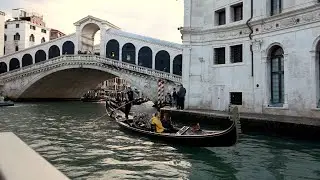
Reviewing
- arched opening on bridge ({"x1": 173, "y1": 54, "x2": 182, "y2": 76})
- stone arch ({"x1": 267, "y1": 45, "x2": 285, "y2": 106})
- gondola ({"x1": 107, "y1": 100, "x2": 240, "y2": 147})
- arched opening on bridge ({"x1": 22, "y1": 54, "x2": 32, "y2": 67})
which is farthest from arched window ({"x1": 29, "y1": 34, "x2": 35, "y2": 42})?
gondola ({"x1": 107, "y1": 100, "x2": 240, "y2": 147})

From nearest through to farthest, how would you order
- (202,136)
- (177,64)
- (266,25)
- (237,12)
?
1. (202,136)
2. (266,25)
3. (237,12)
4. (177,64)

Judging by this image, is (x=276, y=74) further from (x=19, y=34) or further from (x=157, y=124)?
(x=19, y=34)

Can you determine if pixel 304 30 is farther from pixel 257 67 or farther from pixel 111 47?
pixel 111 47

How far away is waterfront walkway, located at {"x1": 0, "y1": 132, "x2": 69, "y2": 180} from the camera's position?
4.20 ft

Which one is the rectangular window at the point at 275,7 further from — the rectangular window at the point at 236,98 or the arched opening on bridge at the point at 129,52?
the arched opening on bridge at the point at 129,52

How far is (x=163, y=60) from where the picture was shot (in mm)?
27641

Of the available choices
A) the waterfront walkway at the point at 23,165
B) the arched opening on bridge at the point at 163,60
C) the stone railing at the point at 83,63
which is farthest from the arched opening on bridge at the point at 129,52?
the waterfront walkway at the point at 23,165

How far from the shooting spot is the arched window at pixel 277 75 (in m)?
12.5

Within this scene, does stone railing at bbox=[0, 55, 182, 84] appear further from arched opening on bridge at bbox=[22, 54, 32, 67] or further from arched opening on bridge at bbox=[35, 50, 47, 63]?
arched opening on bridge at bbox=[35, 50, 47, 63]

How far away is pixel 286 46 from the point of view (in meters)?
11.9

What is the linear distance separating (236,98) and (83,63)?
55.2 ft

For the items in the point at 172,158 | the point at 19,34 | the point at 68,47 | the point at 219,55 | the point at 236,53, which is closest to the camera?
the point at 172,158

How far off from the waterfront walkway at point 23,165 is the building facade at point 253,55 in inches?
414

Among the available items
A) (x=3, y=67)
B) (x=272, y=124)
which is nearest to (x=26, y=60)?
(x=3, y=67)
